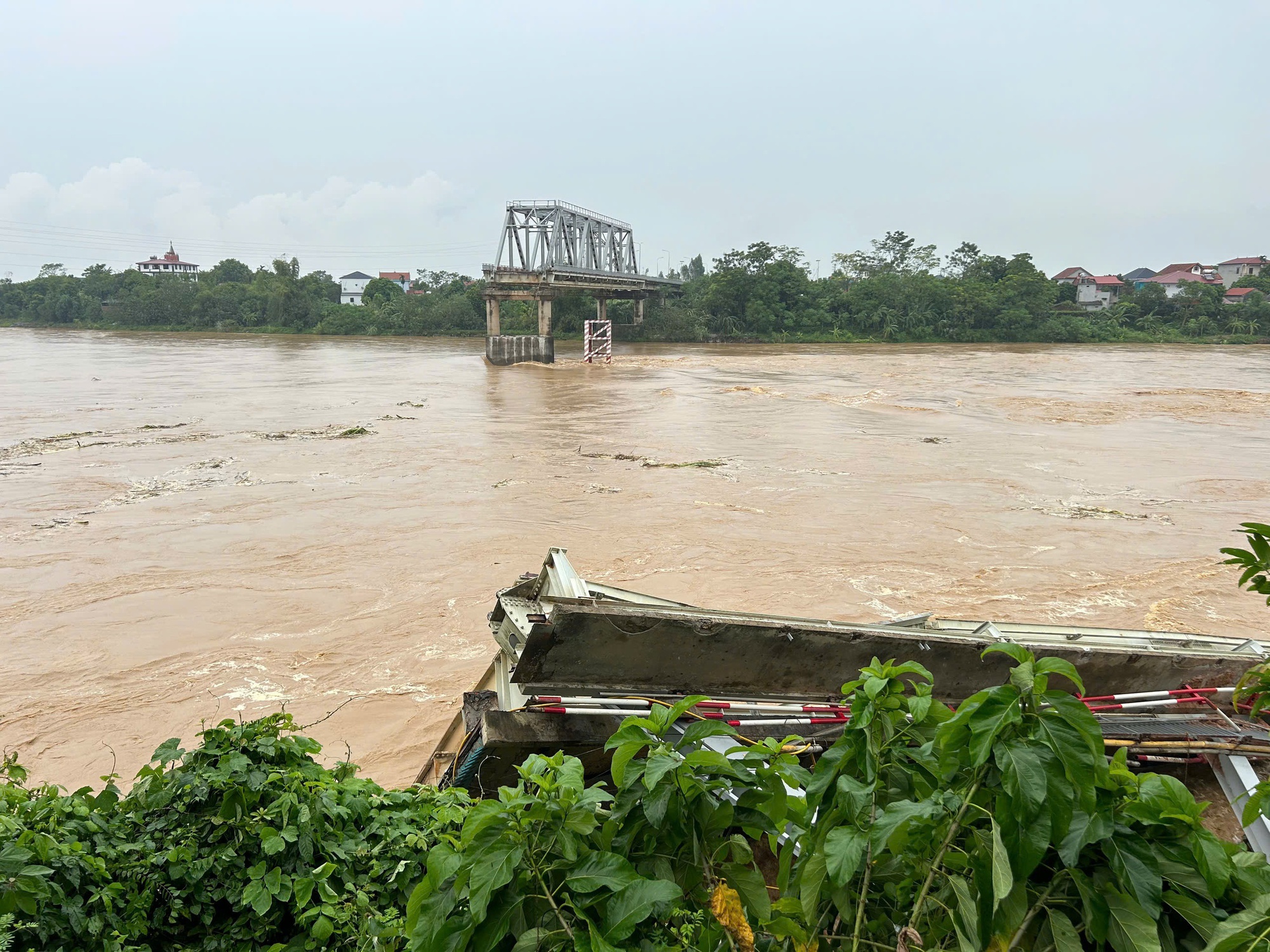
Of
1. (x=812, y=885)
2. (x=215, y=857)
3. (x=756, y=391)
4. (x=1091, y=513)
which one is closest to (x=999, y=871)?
(x=812, y=885)

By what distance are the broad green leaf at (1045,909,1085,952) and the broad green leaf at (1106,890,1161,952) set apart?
57 millimetres

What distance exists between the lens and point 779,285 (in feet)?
200

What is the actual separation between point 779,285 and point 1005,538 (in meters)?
52.9

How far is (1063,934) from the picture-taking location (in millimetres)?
1593

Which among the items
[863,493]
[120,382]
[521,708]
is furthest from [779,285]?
[521,708]

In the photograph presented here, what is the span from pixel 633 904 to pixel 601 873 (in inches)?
3.6

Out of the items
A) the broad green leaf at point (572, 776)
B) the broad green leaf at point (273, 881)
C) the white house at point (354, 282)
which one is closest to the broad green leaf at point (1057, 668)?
the broad green leaf at point (572, 776)

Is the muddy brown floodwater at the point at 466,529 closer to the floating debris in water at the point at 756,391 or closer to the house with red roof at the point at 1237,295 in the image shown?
the floating debris in water at the point at 756,391

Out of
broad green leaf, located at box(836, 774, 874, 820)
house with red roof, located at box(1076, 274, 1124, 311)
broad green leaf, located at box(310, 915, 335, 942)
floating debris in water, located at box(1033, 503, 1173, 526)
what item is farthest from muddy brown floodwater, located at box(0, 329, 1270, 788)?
house with red roof, located at box(1076, 274, 1124, 311)

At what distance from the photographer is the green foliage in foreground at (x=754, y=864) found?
5.08ft

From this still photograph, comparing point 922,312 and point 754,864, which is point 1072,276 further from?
point 754,864

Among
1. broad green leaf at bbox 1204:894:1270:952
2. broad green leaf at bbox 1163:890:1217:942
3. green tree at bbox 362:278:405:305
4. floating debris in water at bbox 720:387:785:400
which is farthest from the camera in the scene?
green tree at bbox 362:278:405:305

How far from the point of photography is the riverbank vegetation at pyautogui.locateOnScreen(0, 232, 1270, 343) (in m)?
59.9

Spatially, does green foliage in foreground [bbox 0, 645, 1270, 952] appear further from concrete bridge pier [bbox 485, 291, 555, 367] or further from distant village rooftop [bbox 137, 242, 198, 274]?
distant village rooftop [bbox 137, 242, 198, 274]
